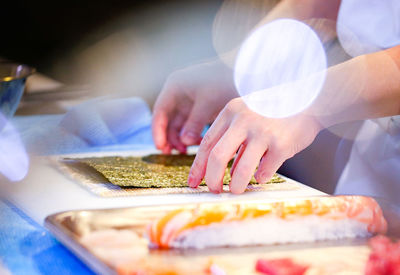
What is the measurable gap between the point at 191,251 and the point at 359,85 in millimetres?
462

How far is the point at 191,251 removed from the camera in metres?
0.61

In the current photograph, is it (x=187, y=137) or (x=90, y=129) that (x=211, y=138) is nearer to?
(x=187, y=137)

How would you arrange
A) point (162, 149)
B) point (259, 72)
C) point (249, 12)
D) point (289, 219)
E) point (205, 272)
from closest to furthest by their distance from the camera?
1. point (205, 272)
2. point (289, 219)
3. point (162, 149)
4. point (259, 72)
5. point (249, 12)

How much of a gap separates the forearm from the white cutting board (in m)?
0.17

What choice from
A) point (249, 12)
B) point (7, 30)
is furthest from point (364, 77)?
point (7, 30)

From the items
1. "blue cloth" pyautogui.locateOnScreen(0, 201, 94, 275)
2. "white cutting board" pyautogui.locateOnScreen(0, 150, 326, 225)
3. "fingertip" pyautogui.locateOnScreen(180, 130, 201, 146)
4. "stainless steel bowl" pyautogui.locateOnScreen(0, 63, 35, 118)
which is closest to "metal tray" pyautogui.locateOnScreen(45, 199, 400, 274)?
"blue cloth" pyautogui.locateOnScreen(0, 201, 94, 275)

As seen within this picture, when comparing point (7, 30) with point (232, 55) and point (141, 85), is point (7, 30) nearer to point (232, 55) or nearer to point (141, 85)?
point (141, 85)

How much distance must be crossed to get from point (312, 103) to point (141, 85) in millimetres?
2684

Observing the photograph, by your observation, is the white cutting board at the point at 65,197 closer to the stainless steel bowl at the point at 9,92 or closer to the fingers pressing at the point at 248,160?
the fingers pressing at the point at 248,160

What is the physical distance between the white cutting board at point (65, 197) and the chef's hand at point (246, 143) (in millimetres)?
43

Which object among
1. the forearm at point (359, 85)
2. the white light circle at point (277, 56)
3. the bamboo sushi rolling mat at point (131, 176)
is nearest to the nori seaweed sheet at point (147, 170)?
the bamboo sushi rolling mat at point (131, 176)

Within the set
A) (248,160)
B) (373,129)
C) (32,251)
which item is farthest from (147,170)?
(373,129)

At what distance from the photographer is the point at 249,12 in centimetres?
280

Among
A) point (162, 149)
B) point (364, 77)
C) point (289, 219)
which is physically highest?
point (364, 77)
